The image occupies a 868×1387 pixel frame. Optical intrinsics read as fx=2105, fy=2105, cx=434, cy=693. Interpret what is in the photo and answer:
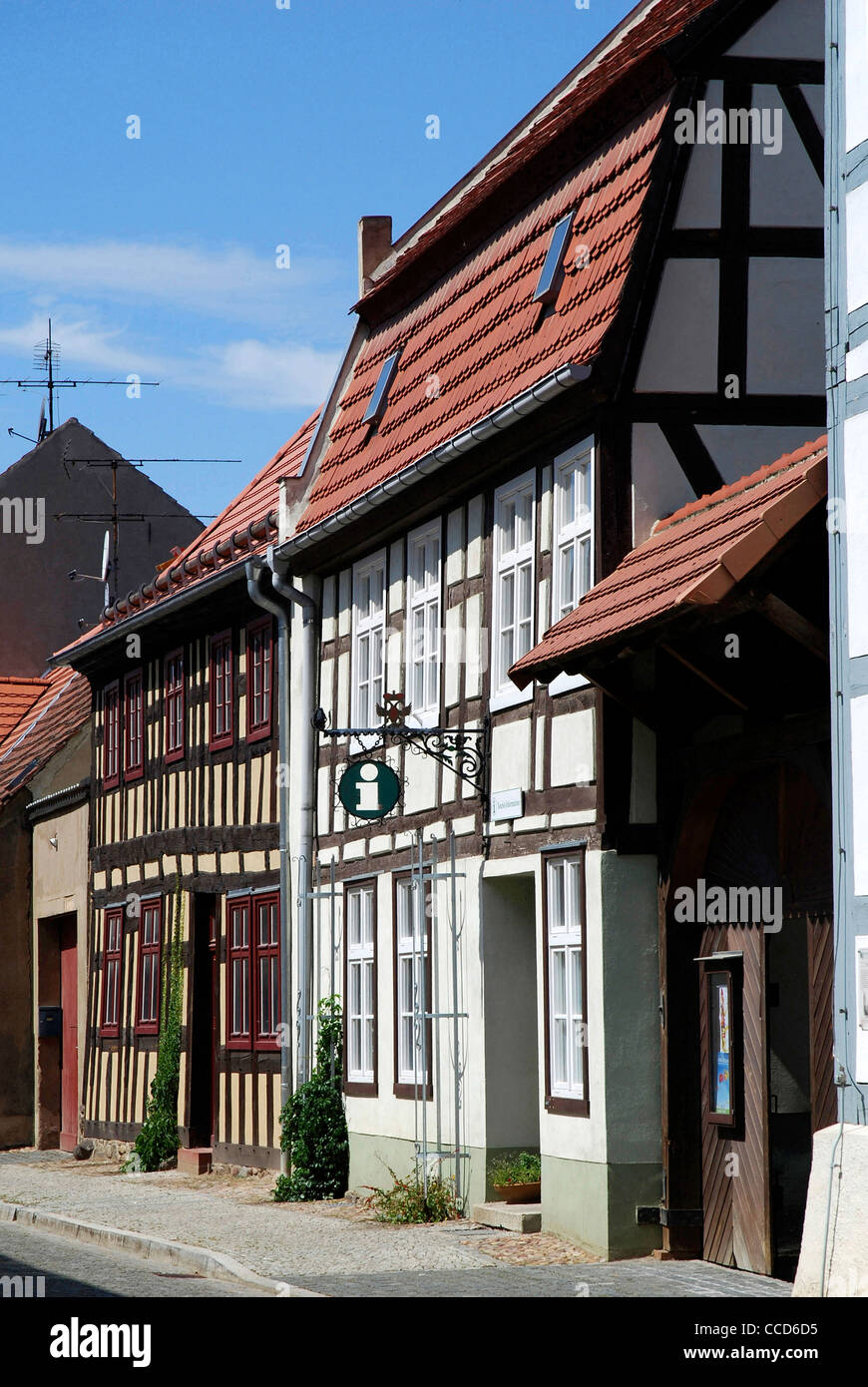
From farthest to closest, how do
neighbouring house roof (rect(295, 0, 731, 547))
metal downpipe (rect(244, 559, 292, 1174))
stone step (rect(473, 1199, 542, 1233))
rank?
metal downpipe (rect(244, 559, 292, 1174)) < stone step (rect(473, 1199, 542, 1233)) < neighbouring house roof (rect(295, 0, 731, 547))

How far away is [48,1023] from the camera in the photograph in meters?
28.4

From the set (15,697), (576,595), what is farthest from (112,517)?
(576,595)

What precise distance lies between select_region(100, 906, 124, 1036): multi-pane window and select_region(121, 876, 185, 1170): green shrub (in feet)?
6.74

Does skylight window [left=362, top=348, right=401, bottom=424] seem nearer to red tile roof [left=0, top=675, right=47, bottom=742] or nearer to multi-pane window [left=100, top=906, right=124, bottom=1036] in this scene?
multi-pane window [left=100, top=906, right=124, bottom=1036]

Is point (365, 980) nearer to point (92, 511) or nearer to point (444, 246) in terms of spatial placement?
point (444, 246)

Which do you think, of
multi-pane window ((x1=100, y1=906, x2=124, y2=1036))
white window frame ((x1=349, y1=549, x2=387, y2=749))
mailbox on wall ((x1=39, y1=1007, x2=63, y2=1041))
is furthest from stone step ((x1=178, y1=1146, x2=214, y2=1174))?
mailbox on wall ((x1=39, y1=1007, x2=63, y2=1041))

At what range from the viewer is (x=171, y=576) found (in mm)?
23641

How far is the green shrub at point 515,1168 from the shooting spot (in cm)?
1524

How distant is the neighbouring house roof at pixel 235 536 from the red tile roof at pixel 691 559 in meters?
7.93

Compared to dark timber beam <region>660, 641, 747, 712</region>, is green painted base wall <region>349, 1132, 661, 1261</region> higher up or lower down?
lower down

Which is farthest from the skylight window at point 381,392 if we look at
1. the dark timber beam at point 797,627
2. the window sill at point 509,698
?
the dark timber beam at point 797,627

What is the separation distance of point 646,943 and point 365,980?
5.37 metres

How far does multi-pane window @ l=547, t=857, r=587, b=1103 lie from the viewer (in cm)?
1372

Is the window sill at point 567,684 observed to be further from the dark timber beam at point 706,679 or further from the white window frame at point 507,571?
the dark timber beam at point 706,679
